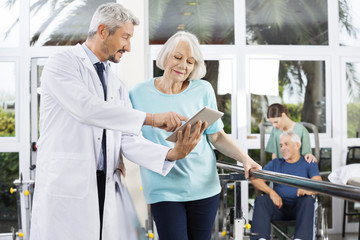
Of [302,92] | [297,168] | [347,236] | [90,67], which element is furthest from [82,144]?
[347,236]

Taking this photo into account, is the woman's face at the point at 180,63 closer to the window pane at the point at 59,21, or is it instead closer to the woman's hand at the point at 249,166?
the woman's hand at the point at 249,166

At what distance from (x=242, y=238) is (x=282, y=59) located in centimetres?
308

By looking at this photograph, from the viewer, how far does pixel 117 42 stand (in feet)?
5.52

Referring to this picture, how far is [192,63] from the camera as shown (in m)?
1.91

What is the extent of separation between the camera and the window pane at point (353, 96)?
15.7ft

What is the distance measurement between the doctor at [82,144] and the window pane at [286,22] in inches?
127

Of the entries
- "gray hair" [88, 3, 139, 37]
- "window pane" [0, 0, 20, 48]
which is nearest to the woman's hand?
"gray hair" [88, 3, 139, 37]

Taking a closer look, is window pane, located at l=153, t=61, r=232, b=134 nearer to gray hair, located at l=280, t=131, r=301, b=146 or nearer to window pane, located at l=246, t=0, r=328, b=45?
window pane, located at l=246, t=0, r=328, b=45

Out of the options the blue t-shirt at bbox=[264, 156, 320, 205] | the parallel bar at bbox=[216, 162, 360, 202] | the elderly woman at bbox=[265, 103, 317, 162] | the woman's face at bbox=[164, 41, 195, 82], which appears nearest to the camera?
the parallel bar at bbox=[216, 162, 360, 202]

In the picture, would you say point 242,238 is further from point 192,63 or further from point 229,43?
point 229,43

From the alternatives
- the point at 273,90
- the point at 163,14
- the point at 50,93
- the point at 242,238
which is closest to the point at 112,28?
the point at 50,93

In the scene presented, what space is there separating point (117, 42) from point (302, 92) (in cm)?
347

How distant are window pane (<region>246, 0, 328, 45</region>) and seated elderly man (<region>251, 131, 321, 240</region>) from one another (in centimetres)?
142

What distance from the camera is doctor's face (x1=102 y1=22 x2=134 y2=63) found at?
167 cm
